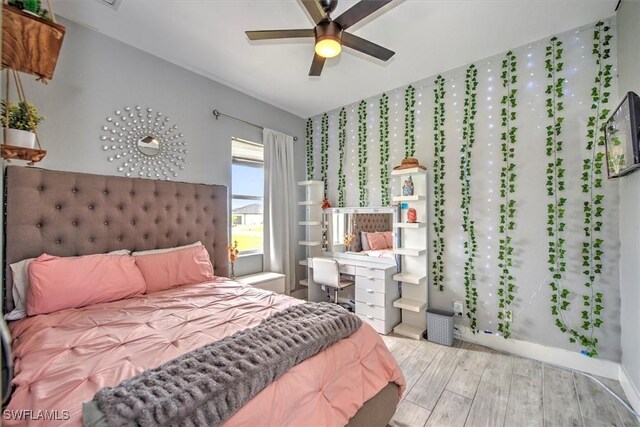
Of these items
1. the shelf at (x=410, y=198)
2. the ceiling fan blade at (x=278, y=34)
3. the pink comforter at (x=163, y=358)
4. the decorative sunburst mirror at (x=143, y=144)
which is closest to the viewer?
the pink comforter at (x=163, y=358)

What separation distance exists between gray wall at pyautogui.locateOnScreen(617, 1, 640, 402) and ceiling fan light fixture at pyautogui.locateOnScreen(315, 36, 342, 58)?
1887 millimetres

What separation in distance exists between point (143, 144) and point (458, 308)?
3321 mm

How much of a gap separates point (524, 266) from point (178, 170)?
10.8 ft

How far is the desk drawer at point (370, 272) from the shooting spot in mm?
3068

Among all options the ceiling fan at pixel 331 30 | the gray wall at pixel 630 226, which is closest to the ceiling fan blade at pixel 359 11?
the ceiling fan at pixel 331 30

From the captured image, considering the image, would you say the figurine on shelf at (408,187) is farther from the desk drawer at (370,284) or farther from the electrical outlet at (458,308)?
the electrical outlet at (458,308)

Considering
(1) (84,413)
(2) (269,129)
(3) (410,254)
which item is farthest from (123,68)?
(3) (410,254)

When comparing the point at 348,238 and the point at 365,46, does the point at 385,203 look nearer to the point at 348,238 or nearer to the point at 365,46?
the point at 348,238

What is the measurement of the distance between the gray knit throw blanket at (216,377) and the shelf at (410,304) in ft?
5.28

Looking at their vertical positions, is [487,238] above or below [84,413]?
above

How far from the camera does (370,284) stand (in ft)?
10.3

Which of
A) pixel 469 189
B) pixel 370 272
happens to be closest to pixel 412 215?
pixel 469 189

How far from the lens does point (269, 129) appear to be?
3.64 m

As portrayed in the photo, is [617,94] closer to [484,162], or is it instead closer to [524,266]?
[484,162]
